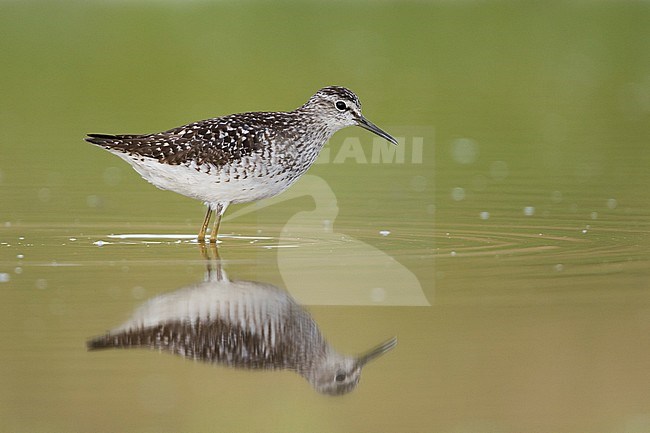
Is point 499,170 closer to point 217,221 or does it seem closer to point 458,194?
point 458,194

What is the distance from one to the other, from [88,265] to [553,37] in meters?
25.5

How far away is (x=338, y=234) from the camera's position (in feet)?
43.7

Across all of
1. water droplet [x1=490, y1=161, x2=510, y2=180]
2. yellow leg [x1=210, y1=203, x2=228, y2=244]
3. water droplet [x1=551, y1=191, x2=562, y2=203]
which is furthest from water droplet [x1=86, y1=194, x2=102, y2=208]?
water droplet [x1=551, y1=191, x2=562, y2=203]

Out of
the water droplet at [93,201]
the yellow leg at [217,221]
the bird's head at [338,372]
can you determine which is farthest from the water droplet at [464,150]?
the bird's head at [338,372]

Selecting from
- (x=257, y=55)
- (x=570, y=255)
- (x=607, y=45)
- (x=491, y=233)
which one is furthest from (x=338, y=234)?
(x=607, y=45)

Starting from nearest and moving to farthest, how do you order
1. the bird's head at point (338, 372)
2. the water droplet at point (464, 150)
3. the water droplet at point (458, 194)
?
the bird's head at point (338, 372), the water droplet at point (458, 194), the water droplet at point (464, 150)

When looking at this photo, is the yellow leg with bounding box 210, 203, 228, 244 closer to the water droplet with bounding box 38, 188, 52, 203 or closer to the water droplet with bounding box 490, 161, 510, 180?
the water droplet with bounding box 38, 188, 52, 203

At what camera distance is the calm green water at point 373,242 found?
26.0 feet

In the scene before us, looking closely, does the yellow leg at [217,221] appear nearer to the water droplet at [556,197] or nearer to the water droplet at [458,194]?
the water droplet at [458,194]

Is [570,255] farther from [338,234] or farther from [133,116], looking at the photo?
[133,116]

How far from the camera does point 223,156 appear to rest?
1316 cm

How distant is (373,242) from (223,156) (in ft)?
5.33

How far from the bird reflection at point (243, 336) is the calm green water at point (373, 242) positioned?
0.14 meters

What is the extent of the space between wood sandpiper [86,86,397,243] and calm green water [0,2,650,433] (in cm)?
50
